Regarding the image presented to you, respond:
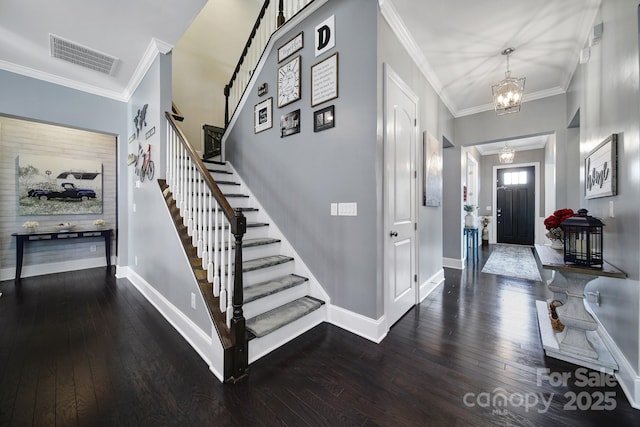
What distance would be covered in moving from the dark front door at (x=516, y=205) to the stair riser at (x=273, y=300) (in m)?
7.80

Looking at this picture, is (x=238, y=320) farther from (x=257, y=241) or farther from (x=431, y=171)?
(x=431, y=171)

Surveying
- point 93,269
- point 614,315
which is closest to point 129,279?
point 93,269

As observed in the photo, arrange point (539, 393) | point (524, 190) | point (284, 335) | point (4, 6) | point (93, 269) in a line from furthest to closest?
point (524, 190), point (93, 269), point (4, 6), point (284, 335), point (539, 393)

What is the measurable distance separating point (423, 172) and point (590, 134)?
1.57 metres

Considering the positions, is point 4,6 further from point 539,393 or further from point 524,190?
point 524,190

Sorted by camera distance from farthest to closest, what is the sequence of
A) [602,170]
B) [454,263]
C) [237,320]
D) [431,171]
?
[454,263]
[431,171]
[602,170]
[237,320]

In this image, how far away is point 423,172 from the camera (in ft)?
10.7

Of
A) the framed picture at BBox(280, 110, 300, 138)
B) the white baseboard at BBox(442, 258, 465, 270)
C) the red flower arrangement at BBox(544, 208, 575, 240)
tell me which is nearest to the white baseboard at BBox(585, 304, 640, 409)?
the red flower arrangement at BBox(544, 208, 575, 240)

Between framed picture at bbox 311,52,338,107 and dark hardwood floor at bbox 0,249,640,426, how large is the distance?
2.27m

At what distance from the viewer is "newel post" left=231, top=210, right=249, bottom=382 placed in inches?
66.6

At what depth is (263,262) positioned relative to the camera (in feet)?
8.51

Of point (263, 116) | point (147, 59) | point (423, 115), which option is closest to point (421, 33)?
point (423, 115)

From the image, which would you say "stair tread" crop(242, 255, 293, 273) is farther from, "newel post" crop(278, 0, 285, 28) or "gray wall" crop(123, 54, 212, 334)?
"newel post" crop(278, 0, 285, 28)

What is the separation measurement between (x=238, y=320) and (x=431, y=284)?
109 inches
